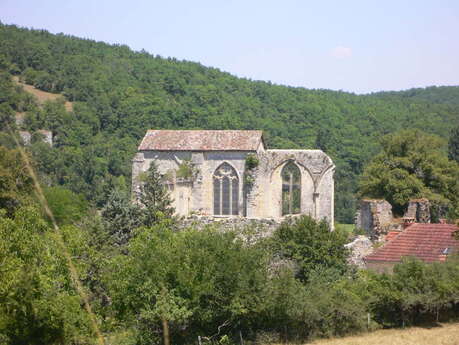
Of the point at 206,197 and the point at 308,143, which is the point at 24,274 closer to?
the point at 206,197

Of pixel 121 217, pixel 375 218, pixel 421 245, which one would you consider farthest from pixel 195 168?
pixel 421 245

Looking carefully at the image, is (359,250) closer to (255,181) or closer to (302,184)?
(302,184)

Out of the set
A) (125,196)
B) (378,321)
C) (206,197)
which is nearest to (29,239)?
(378,321)

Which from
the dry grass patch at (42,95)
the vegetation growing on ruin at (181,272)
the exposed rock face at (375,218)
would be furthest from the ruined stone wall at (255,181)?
the dry grass patch at (42,95)

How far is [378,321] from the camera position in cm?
2417

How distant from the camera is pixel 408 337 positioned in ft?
72.4

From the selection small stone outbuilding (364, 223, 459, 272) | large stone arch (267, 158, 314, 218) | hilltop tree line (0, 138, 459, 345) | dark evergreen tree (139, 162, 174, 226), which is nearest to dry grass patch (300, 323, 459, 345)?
hilltop tree line (0, 138, 459, 345)

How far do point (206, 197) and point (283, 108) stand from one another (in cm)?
5534

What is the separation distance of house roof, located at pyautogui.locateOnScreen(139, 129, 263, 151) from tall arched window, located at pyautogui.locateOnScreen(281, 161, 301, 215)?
218cm

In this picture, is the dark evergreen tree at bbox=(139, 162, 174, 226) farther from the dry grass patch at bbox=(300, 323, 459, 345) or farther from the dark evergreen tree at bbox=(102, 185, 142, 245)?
the dry grass patch at bbox=(300, 323, 459, 345)

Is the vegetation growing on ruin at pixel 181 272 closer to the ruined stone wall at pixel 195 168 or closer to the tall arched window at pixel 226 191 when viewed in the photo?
the ruined stone wall at pixel 195 168

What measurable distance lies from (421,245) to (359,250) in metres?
2.31

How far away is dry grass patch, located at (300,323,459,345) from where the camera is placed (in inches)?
838

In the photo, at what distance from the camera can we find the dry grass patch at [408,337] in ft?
69.9
